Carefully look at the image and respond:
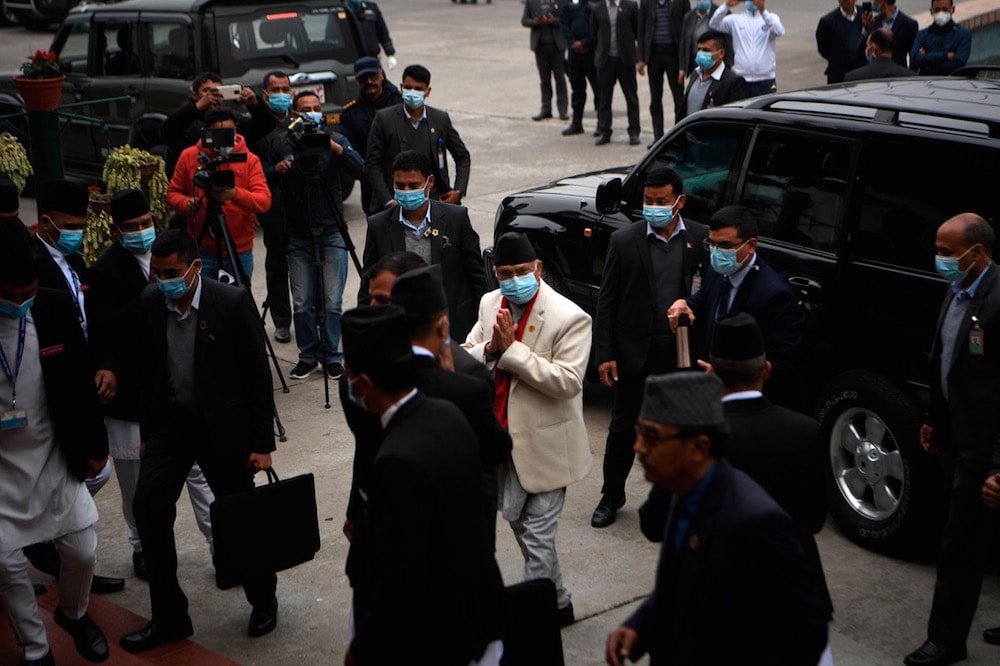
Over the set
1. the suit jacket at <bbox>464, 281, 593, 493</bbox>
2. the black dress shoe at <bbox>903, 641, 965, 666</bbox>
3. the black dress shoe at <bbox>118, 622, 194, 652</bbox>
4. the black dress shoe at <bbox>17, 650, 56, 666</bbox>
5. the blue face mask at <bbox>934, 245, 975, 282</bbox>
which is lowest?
the black dress shoe at <bbox>118, 622, 194, 652</bbox>

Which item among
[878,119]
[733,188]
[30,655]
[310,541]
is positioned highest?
[878,119]

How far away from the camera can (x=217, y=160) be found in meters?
8.43

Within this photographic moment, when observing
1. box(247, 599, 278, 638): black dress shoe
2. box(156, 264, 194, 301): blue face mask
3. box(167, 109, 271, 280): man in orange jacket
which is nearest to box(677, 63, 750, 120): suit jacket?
box(167, 109, 271, 280): man in orange jacket

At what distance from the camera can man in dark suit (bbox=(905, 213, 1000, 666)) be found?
516 centimetres

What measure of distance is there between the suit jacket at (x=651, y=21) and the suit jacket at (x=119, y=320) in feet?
35.8

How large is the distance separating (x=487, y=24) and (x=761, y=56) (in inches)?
600

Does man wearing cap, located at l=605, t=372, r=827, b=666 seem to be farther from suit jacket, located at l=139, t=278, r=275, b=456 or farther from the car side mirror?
the car side mirror

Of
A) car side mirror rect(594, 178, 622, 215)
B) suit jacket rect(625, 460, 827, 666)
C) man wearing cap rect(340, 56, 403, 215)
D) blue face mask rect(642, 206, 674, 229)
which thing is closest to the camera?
suit jacket rect(625, 460, 827, 666)

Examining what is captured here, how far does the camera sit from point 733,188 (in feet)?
23.9

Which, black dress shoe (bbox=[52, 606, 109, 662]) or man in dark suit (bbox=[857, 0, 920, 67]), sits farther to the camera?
man in dark suit (bbox=[857, 0, 920, 67])

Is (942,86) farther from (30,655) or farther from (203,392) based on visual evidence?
(30,655)

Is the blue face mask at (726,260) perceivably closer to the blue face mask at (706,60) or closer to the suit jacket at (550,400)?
the suit jacket at (550,400)

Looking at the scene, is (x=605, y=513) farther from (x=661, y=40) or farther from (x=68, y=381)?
(x=661, y=40)

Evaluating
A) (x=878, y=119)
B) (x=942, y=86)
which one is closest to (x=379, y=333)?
(x=878, y=119)
